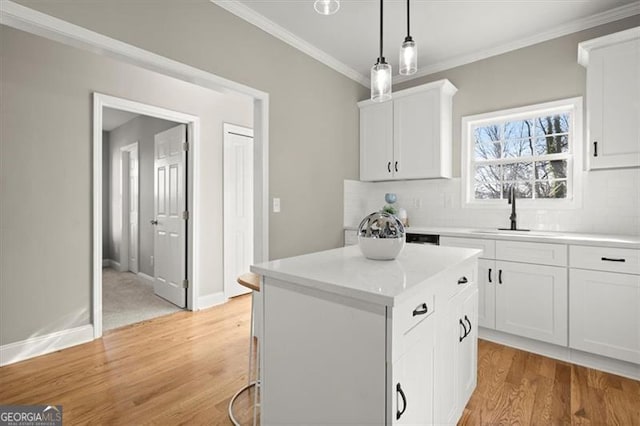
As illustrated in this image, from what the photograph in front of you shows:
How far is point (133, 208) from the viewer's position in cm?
550

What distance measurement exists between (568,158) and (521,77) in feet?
2.89

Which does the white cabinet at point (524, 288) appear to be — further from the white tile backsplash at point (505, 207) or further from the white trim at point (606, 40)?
the white trim at point (606, 40)

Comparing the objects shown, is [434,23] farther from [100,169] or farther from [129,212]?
[129,212]

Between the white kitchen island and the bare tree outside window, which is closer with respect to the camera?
the white kitchen island

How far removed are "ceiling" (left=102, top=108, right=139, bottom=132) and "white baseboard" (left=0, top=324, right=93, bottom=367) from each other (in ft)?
10.3

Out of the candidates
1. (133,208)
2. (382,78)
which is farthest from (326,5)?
(133,208)

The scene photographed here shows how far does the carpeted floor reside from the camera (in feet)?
10.9

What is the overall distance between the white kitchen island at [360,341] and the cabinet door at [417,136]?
6.65 ft

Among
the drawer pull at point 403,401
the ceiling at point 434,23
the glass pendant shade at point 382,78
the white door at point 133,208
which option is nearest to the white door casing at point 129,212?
the white door at point 133,208

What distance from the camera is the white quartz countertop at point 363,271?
39.4 inches

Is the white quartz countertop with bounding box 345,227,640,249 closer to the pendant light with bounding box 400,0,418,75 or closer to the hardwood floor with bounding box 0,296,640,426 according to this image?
the hardwood floor with bounding box 0,296,640,426

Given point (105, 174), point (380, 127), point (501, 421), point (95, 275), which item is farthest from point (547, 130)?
point (105, 174)

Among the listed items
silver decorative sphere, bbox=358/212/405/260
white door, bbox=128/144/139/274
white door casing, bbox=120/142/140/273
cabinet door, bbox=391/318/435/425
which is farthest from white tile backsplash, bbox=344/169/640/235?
white door casing, bbox=120/142/140/273

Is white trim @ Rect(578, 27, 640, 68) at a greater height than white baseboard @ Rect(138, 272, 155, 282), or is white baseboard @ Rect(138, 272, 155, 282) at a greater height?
white trim @ Rect(578, 27, 640, 68)
